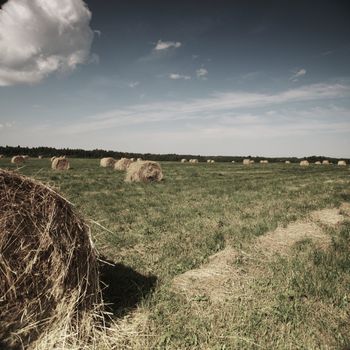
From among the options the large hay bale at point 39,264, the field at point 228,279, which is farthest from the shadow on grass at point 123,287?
the large hay bale at point 39,264

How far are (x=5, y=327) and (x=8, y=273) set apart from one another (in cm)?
61

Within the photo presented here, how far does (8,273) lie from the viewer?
4105 mm

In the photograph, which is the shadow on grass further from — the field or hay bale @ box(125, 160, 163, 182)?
hay bale @ box(125, 160, 163, 182)

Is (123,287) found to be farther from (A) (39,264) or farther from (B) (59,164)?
(B) (59,164)

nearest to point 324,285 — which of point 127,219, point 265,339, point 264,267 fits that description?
point 264,267

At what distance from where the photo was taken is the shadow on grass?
207 inches

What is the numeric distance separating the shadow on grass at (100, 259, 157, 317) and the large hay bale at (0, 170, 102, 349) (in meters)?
0.46

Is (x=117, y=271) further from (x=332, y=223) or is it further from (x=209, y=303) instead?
(x=332, y=223)

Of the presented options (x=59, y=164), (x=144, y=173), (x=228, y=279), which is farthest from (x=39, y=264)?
(x=59, y=164)

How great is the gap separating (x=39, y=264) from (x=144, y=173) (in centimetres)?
2051

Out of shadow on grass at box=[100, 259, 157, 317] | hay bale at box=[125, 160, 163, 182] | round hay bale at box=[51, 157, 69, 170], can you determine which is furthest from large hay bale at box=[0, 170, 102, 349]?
round hay bale at box=[51, 157, 69, 170]

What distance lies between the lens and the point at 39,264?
4.36 meters

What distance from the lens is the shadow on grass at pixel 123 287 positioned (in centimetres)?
526

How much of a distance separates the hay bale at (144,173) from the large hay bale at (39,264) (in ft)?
65.0
